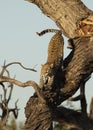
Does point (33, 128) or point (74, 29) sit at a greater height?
point (74, 29)

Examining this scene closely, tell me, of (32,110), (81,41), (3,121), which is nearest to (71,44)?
(81,41)

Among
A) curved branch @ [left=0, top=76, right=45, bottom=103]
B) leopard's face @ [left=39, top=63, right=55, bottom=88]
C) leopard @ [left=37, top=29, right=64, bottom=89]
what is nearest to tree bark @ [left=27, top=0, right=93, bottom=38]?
leopard @ [left=37, top=29, right=64, bottom=89]

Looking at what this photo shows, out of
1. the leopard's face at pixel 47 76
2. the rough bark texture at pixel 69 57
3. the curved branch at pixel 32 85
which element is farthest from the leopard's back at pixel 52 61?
the curved branch at pixel 32 85

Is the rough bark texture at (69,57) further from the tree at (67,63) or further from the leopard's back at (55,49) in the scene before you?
the leopard's back at (55,49)

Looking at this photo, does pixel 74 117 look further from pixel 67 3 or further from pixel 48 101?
pixel 67 3

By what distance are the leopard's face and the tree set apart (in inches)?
0.9

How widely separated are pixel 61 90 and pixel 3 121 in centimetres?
238

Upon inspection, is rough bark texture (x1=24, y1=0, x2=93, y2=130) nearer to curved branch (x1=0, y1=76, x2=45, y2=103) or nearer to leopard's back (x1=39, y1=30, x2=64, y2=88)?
leopard's back (x1=39, y1=30, x2=64, y2=88)

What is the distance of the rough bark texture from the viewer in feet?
17.7

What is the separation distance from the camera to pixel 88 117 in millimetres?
6434

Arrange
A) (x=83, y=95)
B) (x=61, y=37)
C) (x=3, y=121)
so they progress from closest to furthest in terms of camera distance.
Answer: (x=61, y=37), (x=83, y=95), (x=3, y=121)

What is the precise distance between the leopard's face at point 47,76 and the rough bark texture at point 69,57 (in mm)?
83

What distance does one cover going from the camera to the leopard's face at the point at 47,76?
17.5ft

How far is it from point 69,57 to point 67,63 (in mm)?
85
